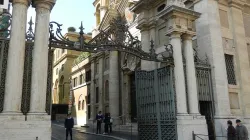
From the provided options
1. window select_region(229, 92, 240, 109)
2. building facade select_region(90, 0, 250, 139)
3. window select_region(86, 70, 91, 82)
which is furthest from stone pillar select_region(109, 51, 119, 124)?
window select_region(229, 92, 240, 109)

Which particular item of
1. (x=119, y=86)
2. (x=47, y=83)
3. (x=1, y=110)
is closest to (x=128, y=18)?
(x=119, y=86)

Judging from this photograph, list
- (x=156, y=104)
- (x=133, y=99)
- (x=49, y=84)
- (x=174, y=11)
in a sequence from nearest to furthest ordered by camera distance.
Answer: (x=49, y=84) → (x=174, y=11) → (x=156, y=104) → (x=133, y=99)

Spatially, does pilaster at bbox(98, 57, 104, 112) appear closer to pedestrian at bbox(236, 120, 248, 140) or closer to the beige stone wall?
the beige stone wall

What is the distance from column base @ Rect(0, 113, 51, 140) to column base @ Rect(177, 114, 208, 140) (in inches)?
207

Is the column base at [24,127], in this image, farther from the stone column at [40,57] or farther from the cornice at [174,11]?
the cornice at [174,11]

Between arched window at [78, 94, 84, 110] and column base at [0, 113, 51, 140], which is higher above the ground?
arched window at [78, 94, 84, 110]

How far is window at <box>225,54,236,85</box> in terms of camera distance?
1397cm

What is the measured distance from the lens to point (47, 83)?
9.21 meters

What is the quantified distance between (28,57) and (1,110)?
1863 mm

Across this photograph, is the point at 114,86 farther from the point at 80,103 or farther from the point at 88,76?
the point at 80,103

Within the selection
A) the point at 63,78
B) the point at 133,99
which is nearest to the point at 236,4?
the point at 133,99

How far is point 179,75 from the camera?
11.4 metres

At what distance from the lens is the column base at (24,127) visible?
304 inches

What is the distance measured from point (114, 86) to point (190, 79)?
41.2 ft
